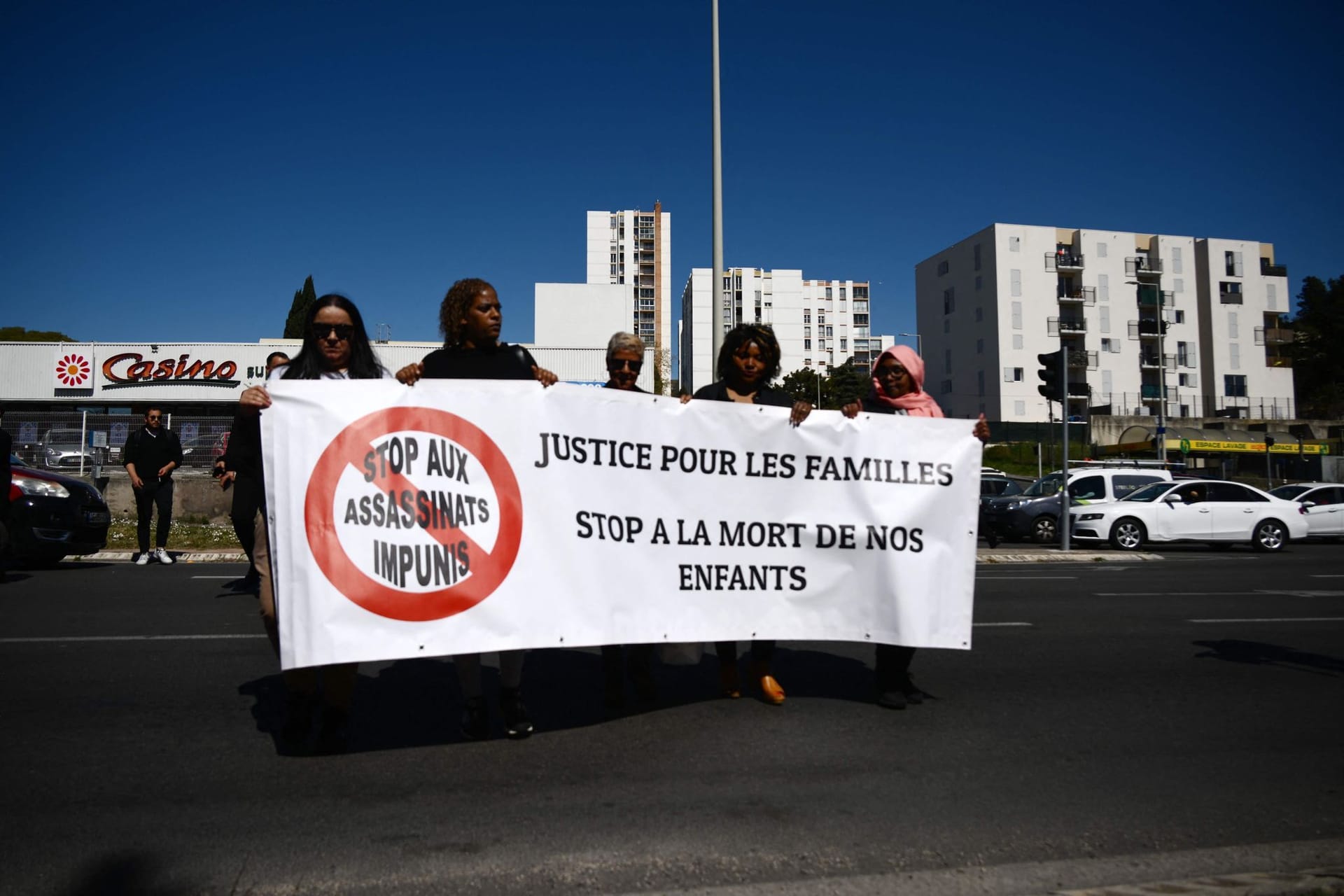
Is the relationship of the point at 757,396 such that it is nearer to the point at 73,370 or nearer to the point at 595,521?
the point at 595,521

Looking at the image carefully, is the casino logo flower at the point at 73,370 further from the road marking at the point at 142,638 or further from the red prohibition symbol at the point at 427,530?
the red prohibition symbol at the point at 427,530

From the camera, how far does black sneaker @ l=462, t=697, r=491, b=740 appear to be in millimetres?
4211

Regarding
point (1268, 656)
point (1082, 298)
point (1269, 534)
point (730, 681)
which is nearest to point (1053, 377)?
point (1269, 534)

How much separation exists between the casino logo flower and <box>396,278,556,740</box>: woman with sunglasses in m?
60.9

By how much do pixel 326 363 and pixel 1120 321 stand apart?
72.4 meters

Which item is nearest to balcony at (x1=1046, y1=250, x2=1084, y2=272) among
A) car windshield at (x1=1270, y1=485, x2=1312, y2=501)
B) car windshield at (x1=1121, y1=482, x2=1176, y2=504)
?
car windshield at (x1=1270, y1=485, x2=1312, y2=501)

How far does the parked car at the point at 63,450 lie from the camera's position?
22781 mm

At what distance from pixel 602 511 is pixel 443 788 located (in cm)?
138

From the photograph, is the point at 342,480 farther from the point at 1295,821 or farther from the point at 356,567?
the point at 1295,821

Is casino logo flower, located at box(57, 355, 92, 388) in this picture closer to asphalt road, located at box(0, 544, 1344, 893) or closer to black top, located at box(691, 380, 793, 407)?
asphalt road, located at box(0, 544, 1344, 893)

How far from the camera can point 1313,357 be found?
7894 cm

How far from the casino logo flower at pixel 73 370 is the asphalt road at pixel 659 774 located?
57309 millimetres

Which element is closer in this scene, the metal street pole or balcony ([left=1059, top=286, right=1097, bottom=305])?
the metal street pole

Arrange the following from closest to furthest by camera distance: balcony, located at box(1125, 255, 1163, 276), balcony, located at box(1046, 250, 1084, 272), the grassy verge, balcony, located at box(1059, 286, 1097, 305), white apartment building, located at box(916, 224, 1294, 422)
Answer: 1. the grassy verge
2. white apartment building, located at box(916, 224, 1294, 422)
3. balcony, located at box(1046, 250, 1084, 272)
4. balcony, located at box(1059, 286, 1097, 305)
5. balcony, located at box(1125, 255, 1163, 276)
